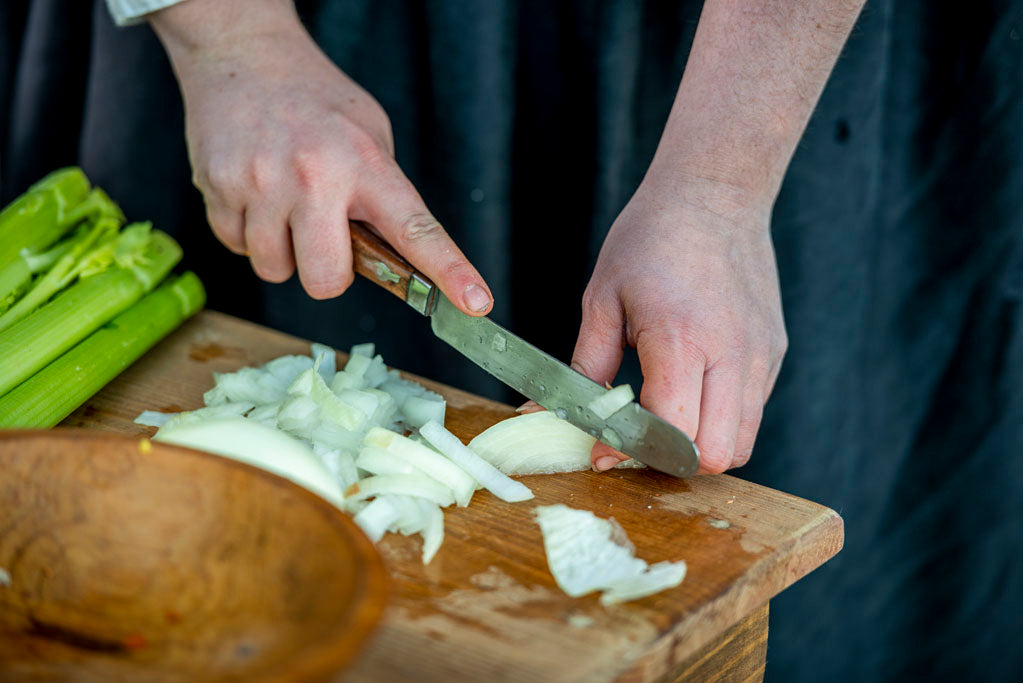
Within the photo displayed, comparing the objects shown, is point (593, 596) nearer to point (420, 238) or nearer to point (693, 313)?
point (693, 313)

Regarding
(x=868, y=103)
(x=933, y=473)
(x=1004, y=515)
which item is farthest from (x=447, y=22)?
(x=1004, y=515)

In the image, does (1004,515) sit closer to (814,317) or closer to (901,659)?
(901,659)

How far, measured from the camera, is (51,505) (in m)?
0.88

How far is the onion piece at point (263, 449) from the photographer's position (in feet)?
3.26

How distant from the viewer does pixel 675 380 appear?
3.86 ft

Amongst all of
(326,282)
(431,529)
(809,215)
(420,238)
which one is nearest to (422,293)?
(420,238)

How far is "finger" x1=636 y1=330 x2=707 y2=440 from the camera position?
118 centimetres

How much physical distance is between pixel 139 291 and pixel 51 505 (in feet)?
2.54

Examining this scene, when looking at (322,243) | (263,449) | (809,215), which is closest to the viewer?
(263,449)

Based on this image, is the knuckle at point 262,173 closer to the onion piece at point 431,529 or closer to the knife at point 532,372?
the knife at point 532,372

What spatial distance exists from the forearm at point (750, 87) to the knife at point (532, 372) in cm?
35

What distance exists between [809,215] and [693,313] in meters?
0.79

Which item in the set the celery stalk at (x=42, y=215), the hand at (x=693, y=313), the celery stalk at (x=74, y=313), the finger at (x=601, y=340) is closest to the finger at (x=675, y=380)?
the hand at (x=693, y=313)

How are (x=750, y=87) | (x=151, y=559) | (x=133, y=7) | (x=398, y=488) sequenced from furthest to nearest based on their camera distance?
(x=133, y=7) → (x=750, y=87) → (x=398, y=488) → (x=151, y=559)
